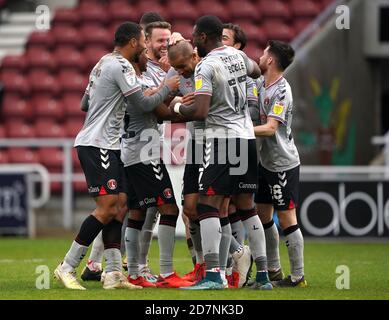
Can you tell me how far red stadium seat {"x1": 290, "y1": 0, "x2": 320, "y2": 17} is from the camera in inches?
781

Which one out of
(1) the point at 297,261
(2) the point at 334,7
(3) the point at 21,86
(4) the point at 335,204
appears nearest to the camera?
(1) the point at 297,261

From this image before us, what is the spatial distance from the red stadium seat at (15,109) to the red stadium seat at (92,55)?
131cm

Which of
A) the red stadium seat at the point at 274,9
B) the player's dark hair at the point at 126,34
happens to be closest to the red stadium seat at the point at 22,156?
the red stadium seat at the point at 274,9

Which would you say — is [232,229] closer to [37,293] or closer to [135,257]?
[135,257]

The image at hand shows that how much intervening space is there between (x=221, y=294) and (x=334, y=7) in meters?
10.9

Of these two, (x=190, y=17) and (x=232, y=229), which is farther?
(x=190, y=17)

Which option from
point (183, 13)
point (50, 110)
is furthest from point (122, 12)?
point (50, 110)

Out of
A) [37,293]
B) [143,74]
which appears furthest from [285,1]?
[37,293]

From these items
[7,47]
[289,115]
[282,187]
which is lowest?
[282,187]

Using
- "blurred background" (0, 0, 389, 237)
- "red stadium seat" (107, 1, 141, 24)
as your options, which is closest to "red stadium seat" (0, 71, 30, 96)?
"blurred background" (0, 0, 389, 237)

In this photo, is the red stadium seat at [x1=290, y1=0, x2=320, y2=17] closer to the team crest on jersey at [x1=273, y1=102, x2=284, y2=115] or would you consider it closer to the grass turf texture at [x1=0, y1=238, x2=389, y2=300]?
the grass turf texture at [x1=0, y1=238, x2=389, y2=300]

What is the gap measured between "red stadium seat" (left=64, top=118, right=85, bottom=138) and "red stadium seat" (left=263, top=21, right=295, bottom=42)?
380cm

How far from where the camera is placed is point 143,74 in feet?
31.6

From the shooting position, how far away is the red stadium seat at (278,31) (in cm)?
1945
